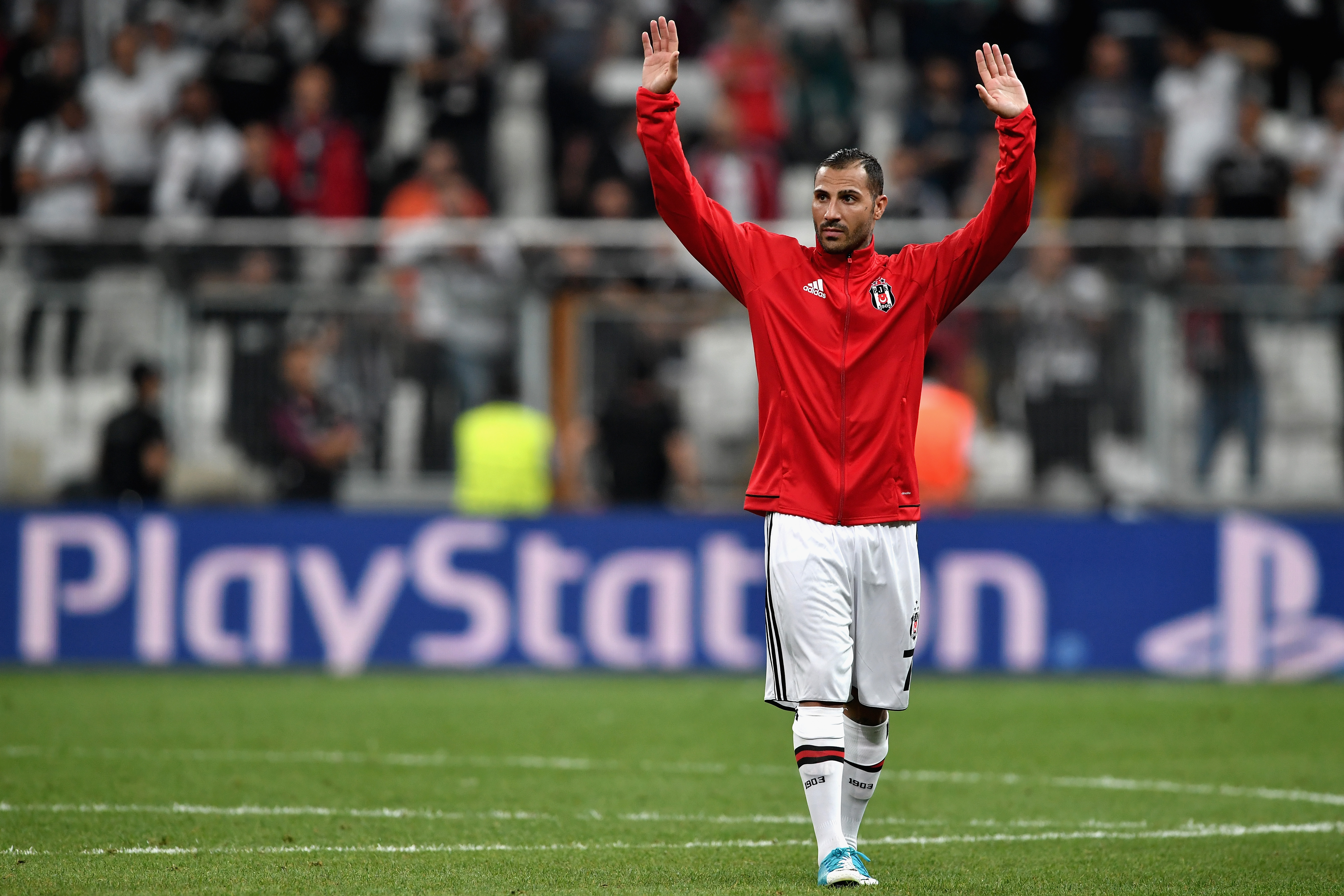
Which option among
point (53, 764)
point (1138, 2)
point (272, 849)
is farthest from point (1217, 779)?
point (1138, 2)

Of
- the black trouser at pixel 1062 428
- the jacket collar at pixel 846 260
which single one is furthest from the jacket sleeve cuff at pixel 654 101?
the black trouser at pixel 1062 428

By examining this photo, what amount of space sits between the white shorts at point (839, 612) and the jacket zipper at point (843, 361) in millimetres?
81

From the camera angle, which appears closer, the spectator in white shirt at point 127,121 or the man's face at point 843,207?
the man's face at point 843,207

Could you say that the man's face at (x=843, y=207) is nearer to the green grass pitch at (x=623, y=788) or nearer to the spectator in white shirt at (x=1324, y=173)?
the green grass pitch at (x=623, y=788)

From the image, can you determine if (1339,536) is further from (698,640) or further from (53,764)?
(53,764)

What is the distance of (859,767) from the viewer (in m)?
6.49

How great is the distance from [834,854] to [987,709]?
5.74 metres

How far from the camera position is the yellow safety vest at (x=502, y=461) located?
13602 mm

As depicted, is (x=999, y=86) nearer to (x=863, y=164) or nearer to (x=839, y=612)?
(x=863, y=164)

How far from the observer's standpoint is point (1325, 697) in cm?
1220

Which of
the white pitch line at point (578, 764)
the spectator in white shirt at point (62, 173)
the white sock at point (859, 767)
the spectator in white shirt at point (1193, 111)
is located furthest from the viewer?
the spectator in white shirt at point (62, 173)

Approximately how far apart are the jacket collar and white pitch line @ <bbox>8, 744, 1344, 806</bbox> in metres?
3.22

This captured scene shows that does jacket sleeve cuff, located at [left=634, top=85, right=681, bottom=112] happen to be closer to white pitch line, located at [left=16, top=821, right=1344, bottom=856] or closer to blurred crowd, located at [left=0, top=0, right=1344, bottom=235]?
white pitch line, located at [left=16, top=821, right=1344, bottom=856]

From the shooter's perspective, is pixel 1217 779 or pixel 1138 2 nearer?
pixel 1217 779
